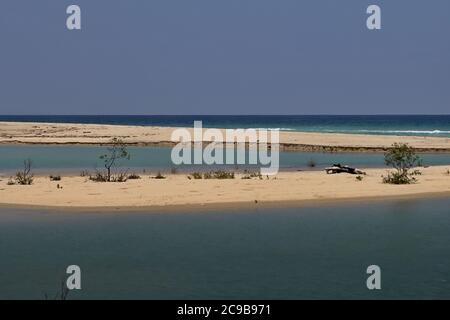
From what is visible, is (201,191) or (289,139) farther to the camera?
(289,139)

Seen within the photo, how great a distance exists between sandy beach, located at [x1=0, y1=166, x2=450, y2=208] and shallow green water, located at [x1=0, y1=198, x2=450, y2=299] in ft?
4.76

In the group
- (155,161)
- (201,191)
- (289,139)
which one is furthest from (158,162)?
(289,139)

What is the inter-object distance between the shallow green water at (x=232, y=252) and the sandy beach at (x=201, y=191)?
4.76 feet

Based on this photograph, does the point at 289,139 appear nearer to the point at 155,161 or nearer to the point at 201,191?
the point at 155,161

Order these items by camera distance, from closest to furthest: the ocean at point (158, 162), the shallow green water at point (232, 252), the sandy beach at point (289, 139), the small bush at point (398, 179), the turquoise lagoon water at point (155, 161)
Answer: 1. the shallow green water at point (232, 252)
2. the small bush at point (398, 179)
3. the ocean at point (158, 162)
4. the turquoise lagoon water at point (155, 161)
5. the sandy beach at point (289, 139)

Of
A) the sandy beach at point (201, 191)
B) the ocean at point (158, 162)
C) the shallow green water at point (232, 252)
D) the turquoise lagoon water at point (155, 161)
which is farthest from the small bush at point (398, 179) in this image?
the turquoise lagoon water at point (155, 161)

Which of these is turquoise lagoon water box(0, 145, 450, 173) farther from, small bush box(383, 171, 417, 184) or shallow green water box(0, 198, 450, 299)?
shallow green water box(0, 198, 450, 299)

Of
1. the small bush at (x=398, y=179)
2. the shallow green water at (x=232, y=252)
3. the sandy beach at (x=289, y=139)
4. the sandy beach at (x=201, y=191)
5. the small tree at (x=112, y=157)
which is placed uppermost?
the sandy beach at (x=289, y=139)

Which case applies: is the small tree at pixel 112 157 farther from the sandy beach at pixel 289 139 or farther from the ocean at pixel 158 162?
the sandy beach at pixel 289 139

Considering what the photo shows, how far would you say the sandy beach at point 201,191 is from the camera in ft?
59.1

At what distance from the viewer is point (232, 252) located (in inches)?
479

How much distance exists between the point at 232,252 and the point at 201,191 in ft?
24.9

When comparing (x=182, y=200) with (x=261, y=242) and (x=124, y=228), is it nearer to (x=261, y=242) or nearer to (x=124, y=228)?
(x=124, y=228)

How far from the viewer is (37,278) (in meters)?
10.5
